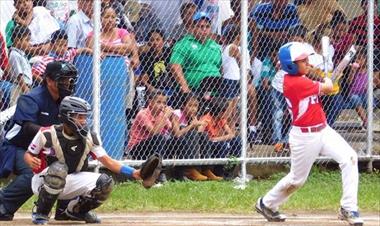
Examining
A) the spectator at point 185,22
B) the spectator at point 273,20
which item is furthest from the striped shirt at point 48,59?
the spectator at point 273,20

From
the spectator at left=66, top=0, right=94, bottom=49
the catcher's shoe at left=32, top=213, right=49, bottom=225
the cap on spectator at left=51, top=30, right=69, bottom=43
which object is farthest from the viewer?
the spectator at left=66, top=0, right=94, bottom=49

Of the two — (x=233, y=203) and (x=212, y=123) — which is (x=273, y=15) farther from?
(x=233, y=203)

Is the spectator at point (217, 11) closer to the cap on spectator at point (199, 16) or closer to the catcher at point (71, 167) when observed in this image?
the cap on spectator at point (199, 16)

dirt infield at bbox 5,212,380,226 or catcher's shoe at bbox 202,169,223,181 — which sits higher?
dirt infield at bbox 5,212,380,226

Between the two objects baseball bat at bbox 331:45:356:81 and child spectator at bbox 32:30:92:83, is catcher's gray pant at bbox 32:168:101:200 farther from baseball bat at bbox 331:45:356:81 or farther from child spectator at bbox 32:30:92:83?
baseball bat at bbox 331:45:356:81

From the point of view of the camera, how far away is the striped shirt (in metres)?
11.9

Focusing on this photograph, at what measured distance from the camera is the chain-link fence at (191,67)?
12.2 meters

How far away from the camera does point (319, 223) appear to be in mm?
9914

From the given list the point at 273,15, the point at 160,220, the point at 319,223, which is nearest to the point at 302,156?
the point at 319,223

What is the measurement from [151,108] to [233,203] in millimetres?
1845

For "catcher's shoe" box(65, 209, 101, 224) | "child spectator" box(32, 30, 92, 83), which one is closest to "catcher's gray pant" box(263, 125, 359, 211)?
"catcher's shoe" box(65, 209, 101, 224)

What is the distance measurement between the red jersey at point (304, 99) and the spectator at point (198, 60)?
3.05 meters

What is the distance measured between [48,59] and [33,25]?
50 cm

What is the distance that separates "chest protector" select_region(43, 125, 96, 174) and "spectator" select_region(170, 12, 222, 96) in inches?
128
